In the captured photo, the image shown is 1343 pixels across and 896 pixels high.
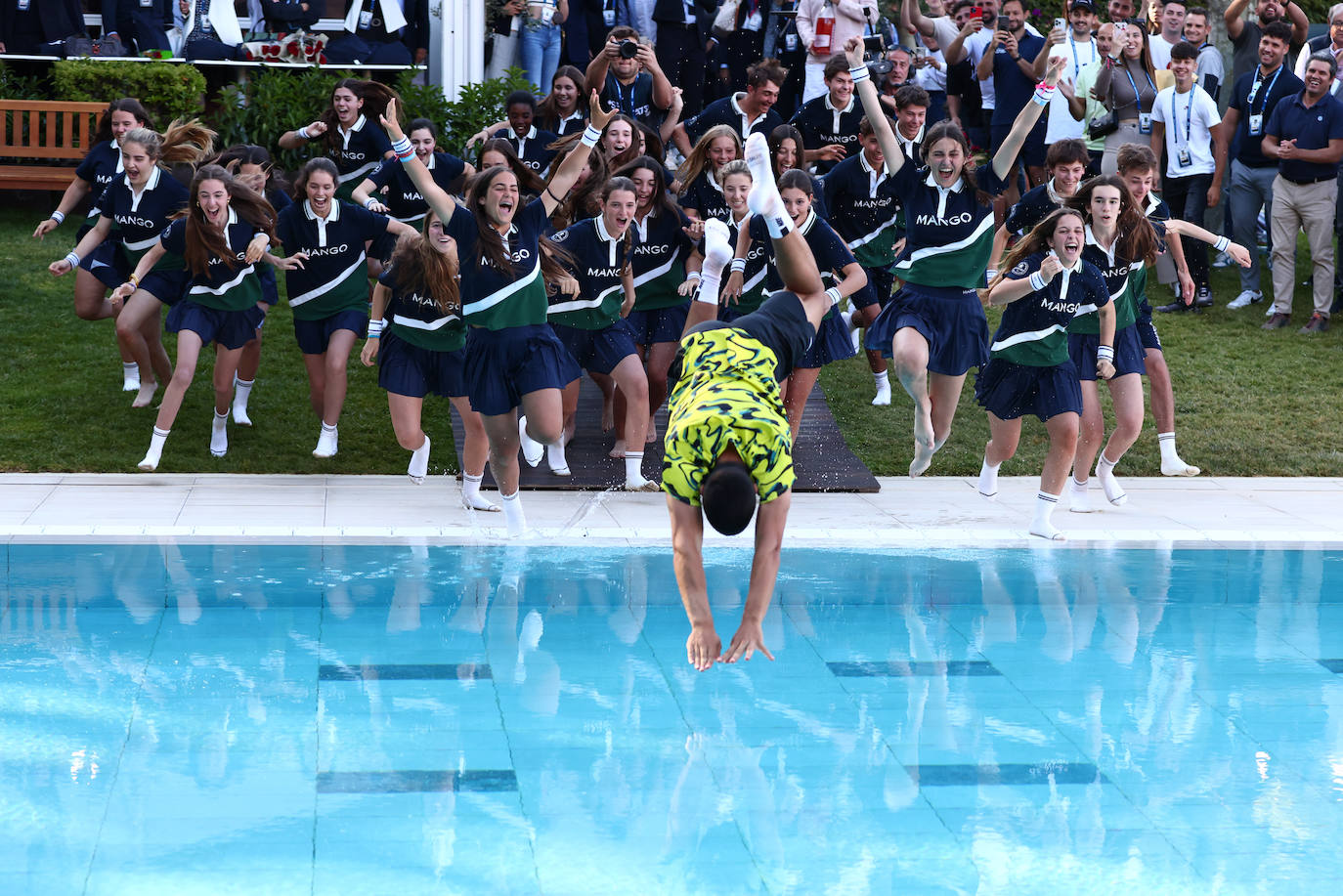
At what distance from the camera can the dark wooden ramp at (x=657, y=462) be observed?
33.4 ft

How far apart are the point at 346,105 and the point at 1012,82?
567 centimetres

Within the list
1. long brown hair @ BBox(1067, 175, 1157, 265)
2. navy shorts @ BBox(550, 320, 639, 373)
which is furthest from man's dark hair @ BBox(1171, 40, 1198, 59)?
navy shorts @ BBox(550, 320, 639, 373)

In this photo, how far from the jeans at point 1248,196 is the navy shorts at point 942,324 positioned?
5.78 meters

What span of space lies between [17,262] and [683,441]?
36.2 ft

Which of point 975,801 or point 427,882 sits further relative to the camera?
point 975,801

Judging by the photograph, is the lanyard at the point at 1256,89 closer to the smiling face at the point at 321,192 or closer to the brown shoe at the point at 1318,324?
the brown shoe at the point at 1318,324

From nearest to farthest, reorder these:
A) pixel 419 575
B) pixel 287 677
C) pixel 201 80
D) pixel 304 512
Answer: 1. pixel 287 677
2. pixel 419 575
3. pixel 304 512
4. pixel 201 80

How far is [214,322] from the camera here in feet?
34.0

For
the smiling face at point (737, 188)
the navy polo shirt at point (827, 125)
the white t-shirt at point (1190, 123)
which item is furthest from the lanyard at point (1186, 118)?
the smiling face at point (737, 188)

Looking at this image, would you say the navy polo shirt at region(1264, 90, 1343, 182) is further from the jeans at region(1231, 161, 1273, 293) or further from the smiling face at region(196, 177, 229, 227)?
the smiling face at region(196, 177, 229, 227)

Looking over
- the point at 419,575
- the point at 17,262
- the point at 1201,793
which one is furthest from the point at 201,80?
the point at 1201,793

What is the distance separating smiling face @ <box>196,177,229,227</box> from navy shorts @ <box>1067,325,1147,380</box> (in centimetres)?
533

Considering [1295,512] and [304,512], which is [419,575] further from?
[1295,512]

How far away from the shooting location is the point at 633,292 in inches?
392
